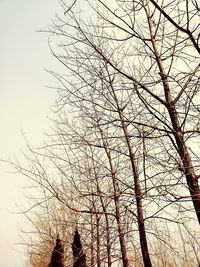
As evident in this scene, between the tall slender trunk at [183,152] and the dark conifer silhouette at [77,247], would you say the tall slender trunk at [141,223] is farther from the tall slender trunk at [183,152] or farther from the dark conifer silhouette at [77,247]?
the dark conifer silhouette at [77,247]

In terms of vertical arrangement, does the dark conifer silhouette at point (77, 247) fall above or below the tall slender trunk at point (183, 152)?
above

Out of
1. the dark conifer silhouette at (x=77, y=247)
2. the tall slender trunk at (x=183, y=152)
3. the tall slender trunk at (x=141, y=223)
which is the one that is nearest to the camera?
the tall slender trunk at (x=183, y=152)

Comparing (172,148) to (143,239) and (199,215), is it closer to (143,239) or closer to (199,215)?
(199,215)

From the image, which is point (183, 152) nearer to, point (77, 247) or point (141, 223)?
point (141, 223)

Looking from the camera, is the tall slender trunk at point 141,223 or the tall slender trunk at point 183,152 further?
the tall slender trunk at point 141,223

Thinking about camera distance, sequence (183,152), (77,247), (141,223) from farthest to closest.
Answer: (77,247), (141,223), (183,152)

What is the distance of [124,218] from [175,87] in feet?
10.9

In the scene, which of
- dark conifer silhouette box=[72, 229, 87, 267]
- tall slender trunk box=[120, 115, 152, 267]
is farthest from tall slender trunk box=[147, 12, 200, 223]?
dark conifer silhouette box=[72, 229, 87, 267]

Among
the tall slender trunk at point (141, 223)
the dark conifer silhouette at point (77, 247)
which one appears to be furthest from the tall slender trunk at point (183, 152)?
the dark conifer silhouette at point (77, 247)

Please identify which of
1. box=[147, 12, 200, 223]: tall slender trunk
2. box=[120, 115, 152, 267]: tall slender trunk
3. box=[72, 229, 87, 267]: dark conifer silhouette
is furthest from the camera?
box=[72, 229, 87, 267]: dark conifer silhouette

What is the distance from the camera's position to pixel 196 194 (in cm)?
313

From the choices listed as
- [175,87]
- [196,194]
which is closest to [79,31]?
[175,87]

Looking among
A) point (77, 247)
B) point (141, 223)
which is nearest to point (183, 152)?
point (141, 223)

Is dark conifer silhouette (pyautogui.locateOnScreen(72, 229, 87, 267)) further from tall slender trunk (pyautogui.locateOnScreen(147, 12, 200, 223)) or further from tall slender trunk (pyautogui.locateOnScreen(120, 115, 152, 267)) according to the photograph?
tall slender trunk (pyautogui.locateOnScreen(147, 12, 200, 223))
